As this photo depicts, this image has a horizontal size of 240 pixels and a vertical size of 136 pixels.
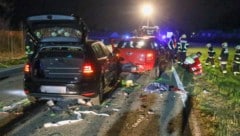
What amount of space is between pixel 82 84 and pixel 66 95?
434 mm

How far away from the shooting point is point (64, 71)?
10.2 m

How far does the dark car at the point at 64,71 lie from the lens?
9711 millimetres

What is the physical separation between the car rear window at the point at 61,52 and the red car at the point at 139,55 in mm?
5690

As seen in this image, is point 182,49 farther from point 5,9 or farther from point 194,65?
point 5,9

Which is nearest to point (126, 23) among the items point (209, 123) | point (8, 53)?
point (8, 53)

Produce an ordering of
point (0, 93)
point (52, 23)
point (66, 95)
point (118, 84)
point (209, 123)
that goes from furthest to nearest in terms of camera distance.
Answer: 1. point (118, 84)
2. point (0, 93)
3. point (52, 23)
4. point (66, 95)
5. point (209, 123)

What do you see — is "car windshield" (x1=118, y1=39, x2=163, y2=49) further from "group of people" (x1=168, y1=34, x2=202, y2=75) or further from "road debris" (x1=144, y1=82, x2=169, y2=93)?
"road debris" (x1=144, y1=82, x2=169, y2=93)

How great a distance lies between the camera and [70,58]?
33.3ft

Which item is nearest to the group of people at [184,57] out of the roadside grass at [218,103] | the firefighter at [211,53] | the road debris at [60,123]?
the roadside grass at [218,103]

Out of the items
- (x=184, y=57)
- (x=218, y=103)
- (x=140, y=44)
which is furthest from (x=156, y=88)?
(x=184, y=57)

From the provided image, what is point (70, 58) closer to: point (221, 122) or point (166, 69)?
point (221, 122)

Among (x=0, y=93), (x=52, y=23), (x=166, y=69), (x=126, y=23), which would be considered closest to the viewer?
(x=52, y=23)

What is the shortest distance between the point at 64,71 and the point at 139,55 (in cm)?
610

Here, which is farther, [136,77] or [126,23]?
[126,23]
